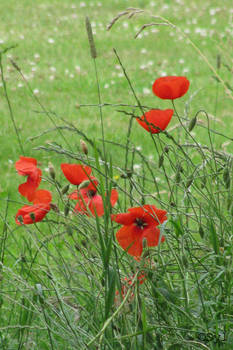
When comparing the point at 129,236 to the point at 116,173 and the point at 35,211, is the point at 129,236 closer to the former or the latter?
the point at 35,211

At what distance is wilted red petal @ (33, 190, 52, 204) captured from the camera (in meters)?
1.85

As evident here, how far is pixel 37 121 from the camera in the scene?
629 centimetres

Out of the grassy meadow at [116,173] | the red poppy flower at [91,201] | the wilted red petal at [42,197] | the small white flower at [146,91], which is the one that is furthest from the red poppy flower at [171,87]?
the small white flower at [146,91]

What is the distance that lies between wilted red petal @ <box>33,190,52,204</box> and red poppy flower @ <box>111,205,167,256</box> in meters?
0.21

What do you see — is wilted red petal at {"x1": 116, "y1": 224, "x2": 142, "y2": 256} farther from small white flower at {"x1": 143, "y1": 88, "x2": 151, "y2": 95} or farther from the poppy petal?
small white flower at {"x1": 143, "y1": 88, "x2": 151, "y2": 95}

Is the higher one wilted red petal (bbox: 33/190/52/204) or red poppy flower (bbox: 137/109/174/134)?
red poppy flower (bbox: 137/109/174/134)

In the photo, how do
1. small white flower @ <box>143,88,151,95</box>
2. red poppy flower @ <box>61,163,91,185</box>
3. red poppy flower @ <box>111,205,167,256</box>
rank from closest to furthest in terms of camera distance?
red poppy flower @ <box>111,205,167,256</box> < red poppy flower @ <box>61,163,91,185</box> < small white flower @ <box>143,88,151,95</box>

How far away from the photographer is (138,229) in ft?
5.80

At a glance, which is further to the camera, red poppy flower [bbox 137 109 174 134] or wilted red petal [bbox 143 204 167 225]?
red poppy flower [bbox 137 109 174 134]

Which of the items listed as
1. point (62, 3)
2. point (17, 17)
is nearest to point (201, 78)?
point (17, 17)

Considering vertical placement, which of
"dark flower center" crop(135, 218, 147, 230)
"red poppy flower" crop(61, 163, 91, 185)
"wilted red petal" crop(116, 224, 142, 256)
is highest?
"red poppy flower" crop(61, 163, 91, 185)

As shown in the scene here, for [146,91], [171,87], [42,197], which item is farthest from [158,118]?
[146,91]

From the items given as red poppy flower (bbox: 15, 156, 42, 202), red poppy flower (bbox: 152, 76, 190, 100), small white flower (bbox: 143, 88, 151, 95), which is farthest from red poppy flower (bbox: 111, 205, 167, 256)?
small white flower (bbox: 143, 88, 151, 95)

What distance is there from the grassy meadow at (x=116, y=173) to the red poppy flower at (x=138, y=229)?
32 millimetres
